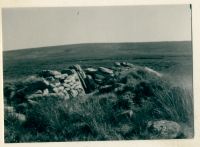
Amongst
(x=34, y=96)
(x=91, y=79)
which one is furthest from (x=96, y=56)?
(x=34, y=96)

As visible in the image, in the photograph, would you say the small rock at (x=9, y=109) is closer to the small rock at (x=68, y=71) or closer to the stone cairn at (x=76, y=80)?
the stone cairn at (x=76, y=80)

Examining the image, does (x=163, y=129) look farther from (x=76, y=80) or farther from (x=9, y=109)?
(x=9, y=109)

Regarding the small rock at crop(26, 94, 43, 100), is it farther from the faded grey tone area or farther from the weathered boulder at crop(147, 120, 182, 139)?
the weathered boulder at crop(147, 120, 182, 139)

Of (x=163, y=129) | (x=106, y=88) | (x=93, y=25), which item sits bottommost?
(x=163, y=129)

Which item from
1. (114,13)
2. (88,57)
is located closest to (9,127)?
(88,57)

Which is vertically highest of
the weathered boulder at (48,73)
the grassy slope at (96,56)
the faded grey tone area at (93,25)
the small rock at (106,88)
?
the faded grey tone area at (93,25)

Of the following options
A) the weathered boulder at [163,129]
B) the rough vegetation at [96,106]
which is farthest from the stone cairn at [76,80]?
the weathered boulder at [163,129]

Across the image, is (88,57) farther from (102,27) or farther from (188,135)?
(188,135)
